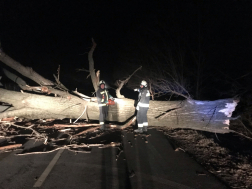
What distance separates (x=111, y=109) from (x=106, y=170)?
366cm

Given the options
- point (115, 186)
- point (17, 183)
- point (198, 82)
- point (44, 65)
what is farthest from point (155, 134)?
point (44, 65)

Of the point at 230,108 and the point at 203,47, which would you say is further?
the point at 203,47

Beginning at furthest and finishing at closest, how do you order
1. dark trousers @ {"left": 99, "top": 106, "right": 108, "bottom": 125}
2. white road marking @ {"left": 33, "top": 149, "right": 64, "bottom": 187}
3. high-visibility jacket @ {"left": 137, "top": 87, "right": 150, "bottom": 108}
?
dark trousers @ {"left": 99, "top": 106, "right": 108, "bottom": 125} → high-visibility jacket @ {"left": 137, "top": 87, "right": 150, "bottom": 108} → white road marking @ {"left": 33, "top": 149, "right": 64, "bottom": 187}

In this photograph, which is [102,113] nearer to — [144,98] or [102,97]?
[102,97]

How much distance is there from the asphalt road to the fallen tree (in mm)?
2257

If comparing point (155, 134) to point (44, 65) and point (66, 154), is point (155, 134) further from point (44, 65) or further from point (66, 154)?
point (44, 65)

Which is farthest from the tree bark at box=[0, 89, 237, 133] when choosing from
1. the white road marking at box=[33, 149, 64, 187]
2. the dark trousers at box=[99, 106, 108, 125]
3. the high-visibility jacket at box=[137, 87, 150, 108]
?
the white road marking at box=[33, 149, 64, 187]

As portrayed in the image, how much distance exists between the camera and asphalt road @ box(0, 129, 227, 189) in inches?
122

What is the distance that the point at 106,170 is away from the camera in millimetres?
3570

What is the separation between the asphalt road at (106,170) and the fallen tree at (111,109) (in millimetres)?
2257

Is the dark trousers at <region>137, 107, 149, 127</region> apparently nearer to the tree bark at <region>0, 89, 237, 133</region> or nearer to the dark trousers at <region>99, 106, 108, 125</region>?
the tree bark at <region>0, 89, 237, 133</region>

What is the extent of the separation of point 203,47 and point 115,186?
445 inches

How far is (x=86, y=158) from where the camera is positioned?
4.08m

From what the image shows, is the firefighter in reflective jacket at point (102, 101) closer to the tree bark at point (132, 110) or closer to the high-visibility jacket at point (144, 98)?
the tree bark at point (132, 110)
